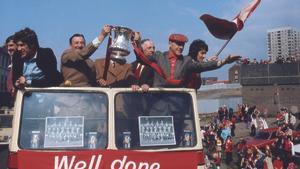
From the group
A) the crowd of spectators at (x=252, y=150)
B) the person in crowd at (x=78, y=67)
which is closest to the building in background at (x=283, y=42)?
the crowd of spectators at (x=252, y=150)

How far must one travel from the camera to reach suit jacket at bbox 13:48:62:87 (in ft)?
18.2

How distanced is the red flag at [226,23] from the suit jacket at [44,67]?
1.99 metres

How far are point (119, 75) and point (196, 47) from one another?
3.90ft

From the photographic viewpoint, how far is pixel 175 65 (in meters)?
6.04

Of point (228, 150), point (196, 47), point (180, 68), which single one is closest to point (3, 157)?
point (180, 68)

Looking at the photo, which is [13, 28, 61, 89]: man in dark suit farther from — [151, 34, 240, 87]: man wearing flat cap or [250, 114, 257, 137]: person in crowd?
[250, 114, 257, 137]: person in crowd

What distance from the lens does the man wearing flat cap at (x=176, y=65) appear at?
5.95m

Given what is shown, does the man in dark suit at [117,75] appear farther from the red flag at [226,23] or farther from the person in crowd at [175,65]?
the red flag at [226,23]

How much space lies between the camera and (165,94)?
226 inches

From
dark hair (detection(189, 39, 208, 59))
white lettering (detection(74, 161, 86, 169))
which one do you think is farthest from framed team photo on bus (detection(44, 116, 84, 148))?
dark hair (detection(189, 39, 208, 59))

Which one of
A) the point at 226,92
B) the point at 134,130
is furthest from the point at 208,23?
the point at 226,92

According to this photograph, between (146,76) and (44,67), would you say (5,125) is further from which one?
(146,76)

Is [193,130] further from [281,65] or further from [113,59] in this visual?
[281,65]

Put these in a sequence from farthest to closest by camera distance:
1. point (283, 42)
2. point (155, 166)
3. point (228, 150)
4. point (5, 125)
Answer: point (283, 42) < point (228, 150) < point (5, 125) < point (155, 166)
